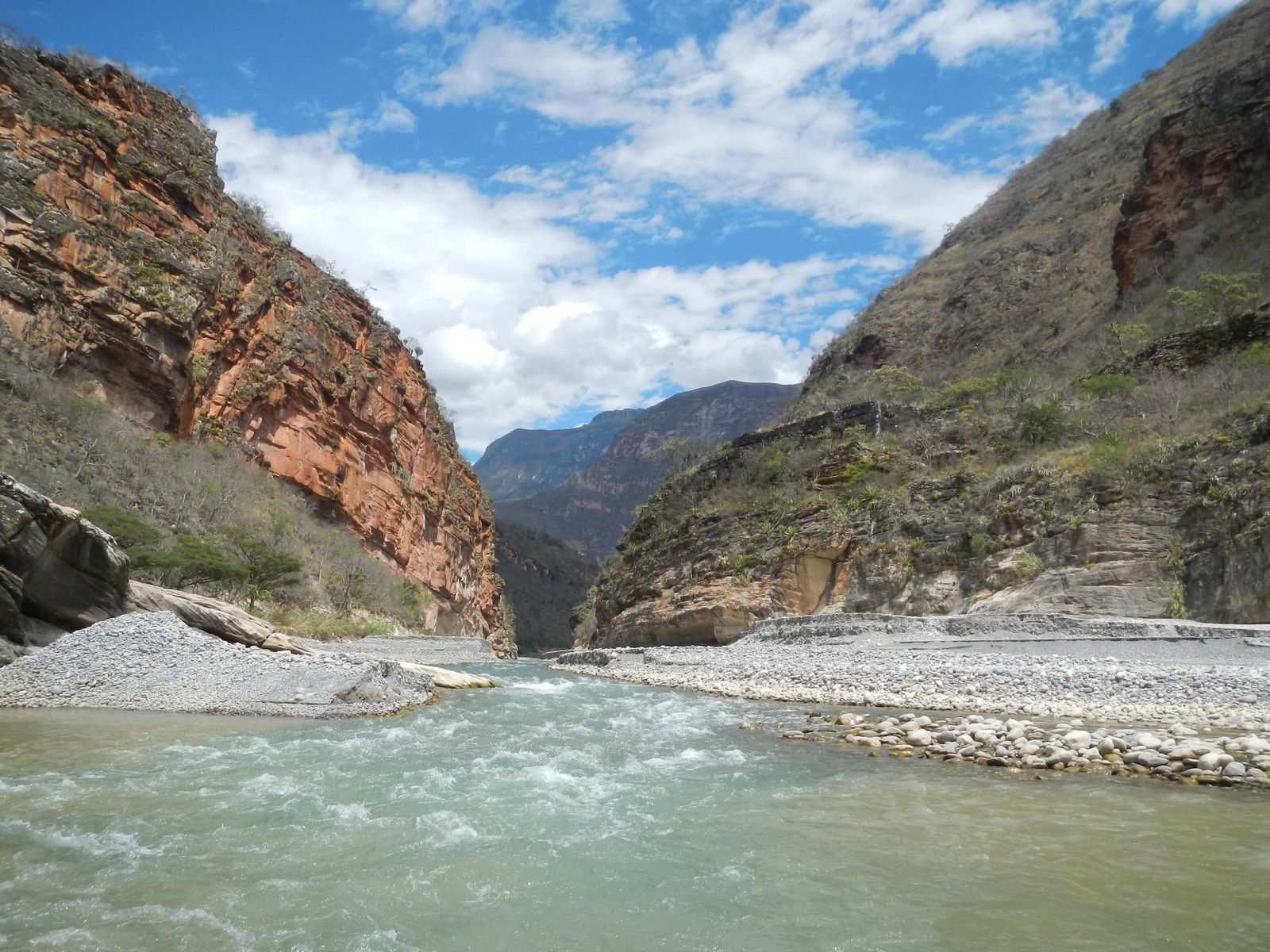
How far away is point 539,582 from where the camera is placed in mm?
117125

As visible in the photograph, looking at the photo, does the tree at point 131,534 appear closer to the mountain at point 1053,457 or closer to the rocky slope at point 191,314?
the rocky slope at point 191,314

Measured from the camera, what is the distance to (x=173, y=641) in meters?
12.8

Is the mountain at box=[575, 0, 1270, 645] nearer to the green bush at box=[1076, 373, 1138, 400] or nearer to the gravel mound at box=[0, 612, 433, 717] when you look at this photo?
the green bush at box=[1076, 373, 1138, 400]

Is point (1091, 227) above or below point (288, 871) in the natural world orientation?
Answer: above

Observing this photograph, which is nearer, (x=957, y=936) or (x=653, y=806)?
(x=957, y=936)

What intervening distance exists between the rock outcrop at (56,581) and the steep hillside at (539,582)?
3419 inches

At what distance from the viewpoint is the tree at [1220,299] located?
27125 millimetres

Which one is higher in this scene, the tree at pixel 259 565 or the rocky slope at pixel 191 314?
the rocky slope at pixel 191 314

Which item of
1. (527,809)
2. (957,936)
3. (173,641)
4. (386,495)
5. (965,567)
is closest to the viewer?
(957,936)

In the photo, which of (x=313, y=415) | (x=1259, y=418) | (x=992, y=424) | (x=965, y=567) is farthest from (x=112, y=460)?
Result: (x=1259, y=418)

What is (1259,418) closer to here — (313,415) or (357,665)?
(357,665)

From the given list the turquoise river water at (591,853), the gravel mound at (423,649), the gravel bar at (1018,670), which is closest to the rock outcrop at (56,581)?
the turquoise river water at (591,853)

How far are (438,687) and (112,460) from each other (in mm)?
23333

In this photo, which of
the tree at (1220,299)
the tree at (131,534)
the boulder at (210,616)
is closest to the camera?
the boulder at (210,616)
